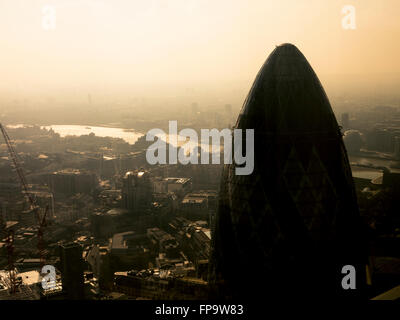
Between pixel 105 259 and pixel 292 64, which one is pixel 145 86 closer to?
pixel 105 259

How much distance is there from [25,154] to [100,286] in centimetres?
1612

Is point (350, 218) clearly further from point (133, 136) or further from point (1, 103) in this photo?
point (1, 103)

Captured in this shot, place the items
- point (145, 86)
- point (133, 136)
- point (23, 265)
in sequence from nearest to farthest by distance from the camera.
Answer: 1. point (23, 265)
2. point (133, 136)
3. point (145, 86)

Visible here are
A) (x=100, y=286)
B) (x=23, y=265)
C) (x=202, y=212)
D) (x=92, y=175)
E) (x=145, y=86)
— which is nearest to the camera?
(x=100, y=286)

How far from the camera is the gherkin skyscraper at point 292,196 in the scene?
12.8ft

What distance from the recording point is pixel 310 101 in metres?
3.94

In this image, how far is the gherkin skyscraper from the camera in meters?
3.91

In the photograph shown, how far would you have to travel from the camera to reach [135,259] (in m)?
9.65

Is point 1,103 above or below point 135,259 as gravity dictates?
above

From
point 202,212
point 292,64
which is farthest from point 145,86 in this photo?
point 292,64

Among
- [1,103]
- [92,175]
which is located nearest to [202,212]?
[92,175]

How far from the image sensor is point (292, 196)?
3.89 meters

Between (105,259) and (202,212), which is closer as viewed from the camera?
(105,259)
